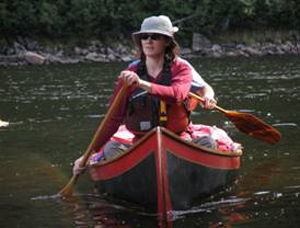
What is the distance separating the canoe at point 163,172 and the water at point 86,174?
15 centimetres

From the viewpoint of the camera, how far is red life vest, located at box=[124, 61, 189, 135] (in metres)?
7.02

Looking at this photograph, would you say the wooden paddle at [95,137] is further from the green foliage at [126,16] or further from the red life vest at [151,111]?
the green foliage at [126,16]

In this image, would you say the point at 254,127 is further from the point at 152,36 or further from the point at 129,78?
the point at 129,78

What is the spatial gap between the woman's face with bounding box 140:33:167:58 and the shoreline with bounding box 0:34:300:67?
91.1 feet

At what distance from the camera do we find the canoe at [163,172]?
6430 mm

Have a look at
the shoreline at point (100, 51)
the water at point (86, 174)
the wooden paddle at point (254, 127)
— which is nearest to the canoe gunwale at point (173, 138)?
the water at point (86, 174)

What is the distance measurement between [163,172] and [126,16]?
127 ft

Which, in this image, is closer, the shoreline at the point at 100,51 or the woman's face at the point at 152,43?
the woman's face at the point at 152,43

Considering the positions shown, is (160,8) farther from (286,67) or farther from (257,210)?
(257,210)

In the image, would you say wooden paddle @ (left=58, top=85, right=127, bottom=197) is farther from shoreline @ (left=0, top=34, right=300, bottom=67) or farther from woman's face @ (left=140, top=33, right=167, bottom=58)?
shoreline @ (left=0, top=34, right=300, bottom=67)

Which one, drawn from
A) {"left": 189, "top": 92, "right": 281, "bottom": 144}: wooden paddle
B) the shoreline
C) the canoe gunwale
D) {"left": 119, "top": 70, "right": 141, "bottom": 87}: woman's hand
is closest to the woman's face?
{"left": 119, "top": 70, "right": 141, "bottom": 87}: woman's hand

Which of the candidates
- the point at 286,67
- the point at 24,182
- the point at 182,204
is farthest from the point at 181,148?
the point at 286,67

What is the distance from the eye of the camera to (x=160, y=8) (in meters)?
45.3

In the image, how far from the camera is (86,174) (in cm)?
916
